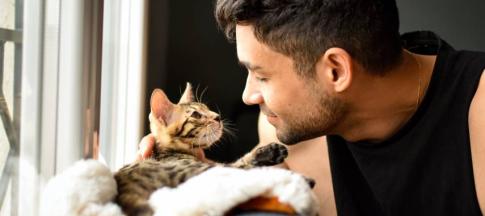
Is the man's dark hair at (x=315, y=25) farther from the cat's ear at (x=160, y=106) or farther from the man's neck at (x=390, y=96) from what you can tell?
the cat's ear at (x=160, y=106)

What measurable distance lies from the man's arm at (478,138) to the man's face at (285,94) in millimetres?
238

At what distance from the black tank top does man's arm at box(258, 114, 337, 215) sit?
0.58 ft

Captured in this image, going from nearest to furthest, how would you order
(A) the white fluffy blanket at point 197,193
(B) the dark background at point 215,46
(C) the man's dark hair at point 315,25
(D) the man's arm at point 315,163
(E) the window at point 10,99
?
(A) the white fluffy blanket at point 197,193 → (E) the window at point 10,99 → (C) the man's dark hair at point 315,25 → (D) the man's arm at point 315,163 → (B) the dark background at point 215,46

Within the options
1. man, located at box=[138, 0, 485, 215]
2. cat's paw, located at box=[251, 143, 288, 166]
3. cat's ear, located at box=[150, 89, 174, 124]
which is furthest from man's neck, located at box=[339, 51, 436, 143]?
cat's ear, located at box=[150, 89, 174, 124]

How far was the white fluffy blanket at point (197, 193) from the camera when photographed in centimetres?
49

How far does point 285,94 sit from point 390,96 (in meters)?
0.22

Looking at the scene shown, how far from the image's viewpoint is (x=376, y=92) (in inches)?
37.3

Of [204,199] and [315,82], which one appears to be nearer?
[204,199]

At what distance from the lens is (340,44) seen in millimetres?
866

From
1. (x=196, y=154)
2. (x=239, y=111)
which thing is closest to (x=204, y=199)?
(x=196, y=154)

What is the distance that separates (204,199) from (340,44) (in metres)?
0.48

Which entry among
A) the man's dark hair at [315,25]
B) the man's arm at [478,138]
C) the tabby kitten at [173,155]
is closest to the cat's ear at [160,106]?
the tabby kitten at [173,155]

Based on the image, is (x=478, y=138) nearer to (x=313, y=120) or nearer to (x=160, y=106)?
(x=313, y=120)

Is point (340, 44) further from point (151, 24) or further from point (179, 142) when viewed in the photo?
point (151, 24)
